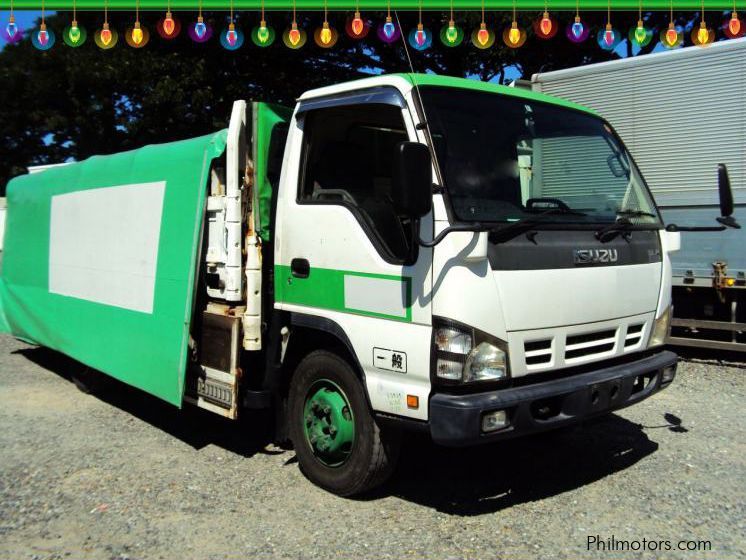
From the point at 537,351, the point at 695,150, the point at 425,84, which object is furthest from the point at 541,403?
the point at 695,150

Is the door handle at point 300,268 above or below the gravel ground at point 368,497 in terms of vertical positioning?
above

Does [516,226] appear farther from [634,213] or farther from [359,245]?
[634,213]

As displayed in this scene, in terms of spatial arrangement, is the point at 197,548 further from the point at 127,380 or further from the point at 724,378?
the point at 724,378

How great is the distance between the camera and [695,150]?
790 cm

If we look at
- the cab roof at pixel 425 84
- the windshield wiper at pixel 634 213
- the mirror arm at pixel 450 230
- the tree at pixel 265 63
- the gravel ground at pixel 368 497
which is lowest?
the gravel ground at pixel 368 497

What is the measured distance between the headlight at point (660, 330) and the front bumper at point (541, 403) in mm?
205

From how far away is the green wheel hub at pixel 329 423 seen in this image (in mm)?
4234

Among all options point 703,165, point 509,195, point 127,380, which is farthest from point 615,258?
point 703,165

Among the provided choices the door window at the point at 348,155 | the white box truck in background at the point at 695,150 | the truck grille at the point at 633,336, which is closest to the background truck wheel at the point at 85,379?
the door window at the point at 348,155

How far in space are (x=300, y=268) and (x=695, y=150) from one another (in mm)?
5573

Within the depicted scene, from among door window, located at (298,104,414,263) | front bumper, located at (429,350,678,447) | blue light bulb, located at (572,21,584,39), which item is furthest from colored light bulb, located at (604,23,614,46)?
front bumper, located at (429,350,678,447)

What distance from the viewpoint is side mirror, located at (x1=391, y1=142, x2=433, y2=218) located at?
11.2ft

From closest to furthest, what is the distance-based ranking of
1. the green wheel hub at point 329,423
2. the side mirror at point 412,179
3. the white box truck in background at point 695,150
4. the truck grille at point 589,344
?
the side mirror at point 412,179
the truck grille at point 589,344
the green wheel hub at point 329,423
the white box truck in background at point 695,150

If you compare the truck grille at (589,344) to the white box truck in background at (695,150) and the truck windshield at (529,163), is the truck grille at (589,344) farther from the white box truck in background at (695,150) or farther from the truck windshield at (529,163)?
the white box truck in background at (695,150)
